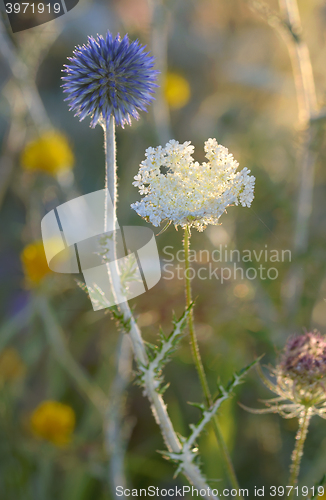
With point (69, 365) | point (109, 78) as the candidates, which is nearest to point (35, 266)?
point (69, 365)

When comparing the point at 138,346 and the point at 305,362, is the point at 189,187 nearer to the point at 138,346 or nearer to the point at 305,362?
the point at 138,346

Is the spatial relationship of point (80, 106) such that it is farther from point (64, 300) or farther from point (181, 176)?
point (64, 300)

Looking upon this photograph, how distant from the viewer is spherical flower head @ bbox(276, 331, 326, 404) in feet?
2.57

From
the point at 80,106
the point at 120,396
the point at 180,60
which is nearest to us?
the point at 80,106

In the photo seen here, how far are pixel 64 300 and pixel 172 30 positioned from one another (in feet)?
7.74

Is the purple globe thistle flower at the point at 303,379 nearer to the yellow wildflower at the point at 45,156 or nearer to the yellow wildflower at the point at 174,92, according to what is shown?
the yellow wildflower at the point at 45,156

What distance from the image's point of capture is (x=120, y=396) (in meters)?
1.39

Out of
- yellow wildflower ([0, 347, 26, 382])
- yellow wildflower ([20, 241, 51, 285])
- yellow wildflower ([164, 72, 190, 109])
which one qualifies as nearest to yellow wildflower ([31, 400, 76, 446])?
yellow wildflower ([0, 347, 26, 382])

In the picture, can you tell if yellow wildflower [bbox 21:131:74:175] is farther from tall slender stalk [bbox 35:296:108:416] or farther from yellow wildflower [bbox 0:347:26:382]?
yellow wildflower [bbox 0:347:26:382]

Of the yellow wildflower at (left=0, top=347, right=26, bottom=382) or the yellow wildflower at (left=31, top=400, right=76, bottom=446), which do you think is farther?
the yellow wildflower at (left=0, top=347, right=26, bottom=382)

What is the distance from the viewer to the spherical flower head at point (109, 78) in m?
0.74

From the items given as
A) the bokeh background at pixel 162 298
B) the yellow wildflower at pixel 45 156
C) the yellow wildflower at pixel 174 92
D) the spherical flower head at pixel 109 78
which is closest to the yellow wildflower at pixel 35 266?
the bokeh background at pixel 162 298

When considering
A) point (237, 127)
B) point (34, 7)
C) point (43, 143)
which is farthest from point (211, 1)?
point (43, 143)

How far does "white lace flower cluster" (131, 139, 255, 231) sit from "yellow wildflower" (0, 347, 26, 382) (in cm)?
160
